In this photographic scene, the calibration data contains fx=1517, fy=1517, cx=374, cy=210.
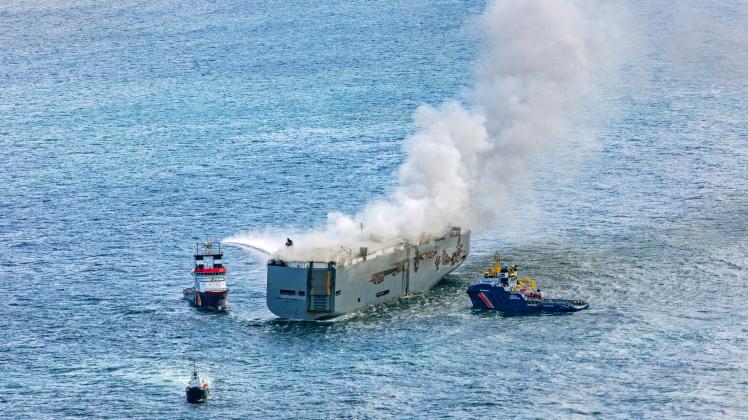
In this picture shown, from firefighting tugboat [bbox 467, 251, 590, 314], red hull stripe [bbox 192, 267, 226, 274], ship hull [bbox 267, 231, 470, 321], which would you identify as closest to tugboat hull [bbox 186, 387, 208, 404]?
ship hull [bbox 267, 231, 470, 321]

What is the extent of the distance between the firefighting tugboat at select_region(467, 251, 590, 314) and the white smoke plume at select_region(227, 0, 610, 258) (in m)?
14.1

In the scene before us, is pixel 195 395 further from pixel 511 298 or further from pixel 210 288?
pixel 511 298

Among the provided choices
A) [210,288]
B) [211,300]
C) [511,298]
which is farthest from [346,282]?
[511,298]

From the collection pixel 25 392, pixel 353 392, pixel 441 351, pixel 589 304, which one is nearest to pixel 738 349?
pixel 589 304

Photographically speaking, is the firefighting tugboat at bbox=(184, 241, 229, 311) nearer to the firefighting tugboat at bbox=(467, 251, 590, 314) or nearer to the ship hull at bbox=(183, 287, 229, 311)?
the ship hull at bbox=(183, 287, 229, 311)

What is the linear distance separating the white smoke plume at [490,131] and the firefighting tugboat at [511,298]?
1409cm

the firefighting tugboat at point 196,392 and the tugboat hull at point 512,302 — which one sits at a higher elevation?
the tugboat hull at point 512,302

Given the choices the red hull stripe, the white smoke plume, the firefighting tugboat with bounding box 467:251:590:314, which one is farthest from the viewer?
the white smoke plume

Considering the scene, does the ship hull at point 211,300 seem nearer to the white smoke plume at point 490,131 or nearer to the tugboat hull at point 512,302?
the white smoke plume at point 490,131

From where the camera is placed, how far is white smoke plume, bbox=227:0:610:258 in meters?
184

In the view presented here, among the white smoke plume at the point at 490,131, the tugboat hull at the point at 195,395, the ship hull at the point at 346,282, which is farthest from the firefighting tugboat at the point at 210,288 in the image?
the tugboat hull at the point at 195,395

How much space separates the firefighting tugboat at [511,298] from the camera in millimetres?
165500

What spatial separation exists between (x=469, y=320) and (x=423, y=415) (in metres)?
28.3

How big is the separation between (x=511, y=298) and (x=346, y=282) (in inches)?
718
